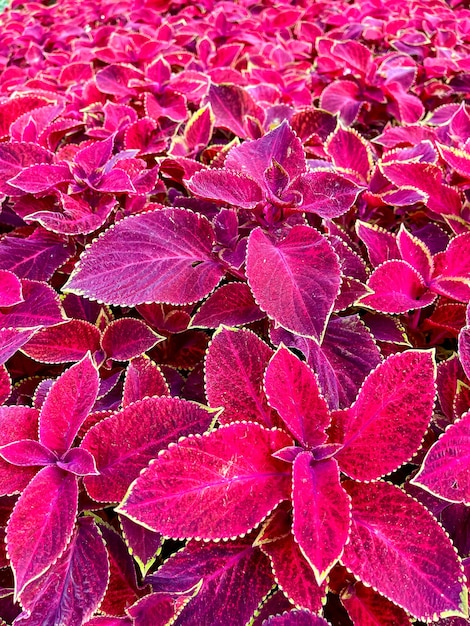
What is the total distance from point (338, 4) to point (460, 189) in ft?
5.79

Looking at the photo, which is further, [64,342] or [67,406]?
[64,342]

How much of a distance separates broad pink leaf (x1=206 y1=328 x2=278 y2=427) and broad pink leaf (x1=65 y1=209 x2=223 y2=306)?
0.31 ft

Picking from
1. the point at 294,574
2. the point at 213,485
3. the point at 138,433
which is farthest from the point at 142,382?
the point at 294,574

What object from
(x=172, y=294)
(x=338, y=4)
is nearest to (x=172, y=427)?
(x=172, y=294)

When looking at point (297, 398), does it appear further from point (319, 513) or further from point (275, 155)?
point (275, 155)

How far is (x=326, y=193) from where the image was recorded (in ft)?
2.70

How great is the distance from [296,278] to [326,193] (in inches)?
6.9

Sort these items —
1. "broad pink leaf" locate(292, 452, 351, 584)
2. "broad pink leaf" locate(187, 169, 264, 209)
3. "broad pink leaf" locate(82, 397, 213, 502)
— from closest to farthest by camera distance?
"broad pink leaf" locate(292, 452, 351, 584)
"broad pink leaf" locate(82, 397, 213, 502)
"broad pink leaf" locate(187, 169, 264, 209)

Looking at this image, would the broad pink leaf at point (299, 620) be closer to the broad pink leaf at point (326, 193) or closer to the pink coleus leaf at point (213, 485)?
the pink coleus leaf at point (213, 485)

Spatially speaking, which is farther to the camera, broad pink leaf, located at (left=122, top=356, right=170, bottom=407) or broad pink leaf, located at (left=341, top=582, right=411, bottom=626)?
broad pink leaf, located at (left=122, top=356, right=170, bottom=407)

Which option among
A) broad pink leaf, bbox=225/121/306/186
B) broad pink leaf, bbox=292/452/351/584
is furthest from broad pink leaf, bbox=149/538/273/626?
broad pink leaf, bbox=225/121/306/186

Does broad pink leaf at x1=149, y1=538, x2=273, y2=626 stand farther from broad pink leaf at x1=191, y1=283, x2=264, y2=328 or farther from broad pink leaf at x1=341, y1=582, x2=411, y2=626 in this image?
broad pink leaf at x1=191, y1=283, x2=264, y2=328

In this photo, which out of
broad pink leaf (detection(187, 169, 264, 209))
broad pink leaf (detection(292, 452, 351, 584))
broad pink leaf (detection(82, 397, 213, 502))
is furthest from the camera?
broad pink leaf (detection(187, 169, 264, 209))

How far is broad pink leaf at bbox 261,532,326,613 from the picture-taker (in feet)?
1.94
